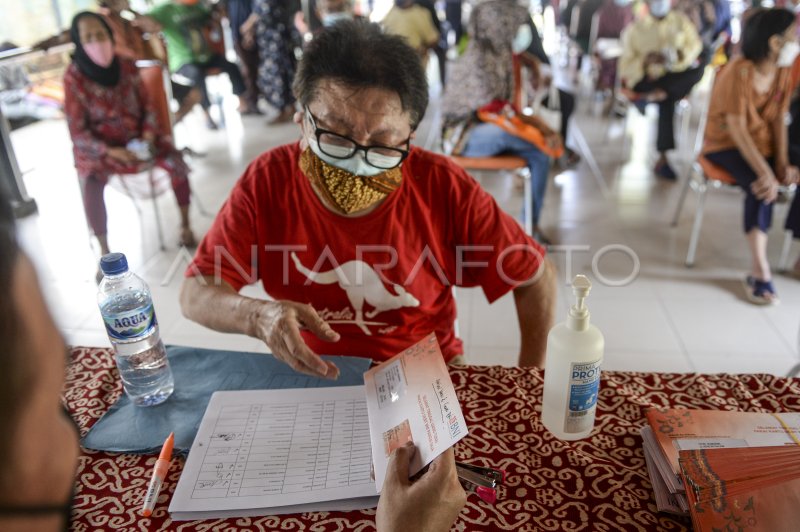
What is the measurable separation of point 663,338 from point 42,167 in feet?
13.6

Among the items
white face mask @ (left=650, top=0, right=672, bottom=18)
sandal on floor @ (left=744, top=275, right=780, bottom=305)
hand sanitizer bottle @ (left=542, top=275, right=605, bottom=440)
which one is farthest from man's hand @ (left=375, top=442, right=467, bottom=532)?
white face mask @ (left=650, top=0, right=672, bottom=18)

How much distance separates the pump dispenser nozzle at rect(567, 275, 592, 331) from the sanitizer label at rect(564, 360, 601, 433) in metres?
0.05

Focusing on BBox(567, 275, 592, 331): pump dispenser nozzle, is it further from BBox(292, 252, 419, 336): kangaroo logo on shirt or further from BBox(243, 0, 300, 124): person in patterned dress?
BBox(243, 0, 300, 124): person in patterned dress

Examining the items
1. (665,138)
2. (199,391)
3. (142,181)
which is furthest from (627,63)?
(199,391)

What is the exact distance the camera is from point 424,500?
0.66 m

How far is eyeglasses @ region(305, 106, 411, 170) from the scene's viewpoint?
44.9 inches

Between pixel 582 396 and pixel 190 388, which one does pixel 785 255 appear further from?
pixel 190 388

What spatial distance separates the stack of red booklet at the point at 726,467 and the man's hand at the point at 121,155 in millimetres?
2646

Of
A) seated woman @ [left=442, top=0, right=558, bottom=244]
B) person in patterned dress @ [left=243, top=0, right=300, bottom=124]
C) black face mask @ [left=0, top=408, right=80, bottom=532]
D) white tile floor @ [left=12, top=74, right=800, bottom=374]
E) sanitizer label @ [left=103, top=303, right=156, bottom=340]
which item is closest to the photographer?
black face mask @ [left=0, top=408, right=80, bottom=532]

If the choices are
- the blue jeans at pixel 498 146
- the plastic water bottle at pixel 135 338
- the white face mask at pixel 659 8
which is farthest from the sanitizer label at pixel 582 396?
the white face mask at pixel 659 8

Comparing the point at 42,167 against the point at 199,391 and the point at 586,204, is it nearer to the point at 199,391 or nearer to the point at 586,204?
the point at 586,204

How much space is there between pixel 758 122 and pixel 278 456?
2672 millimetres

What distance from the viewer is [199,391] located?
962 mm
